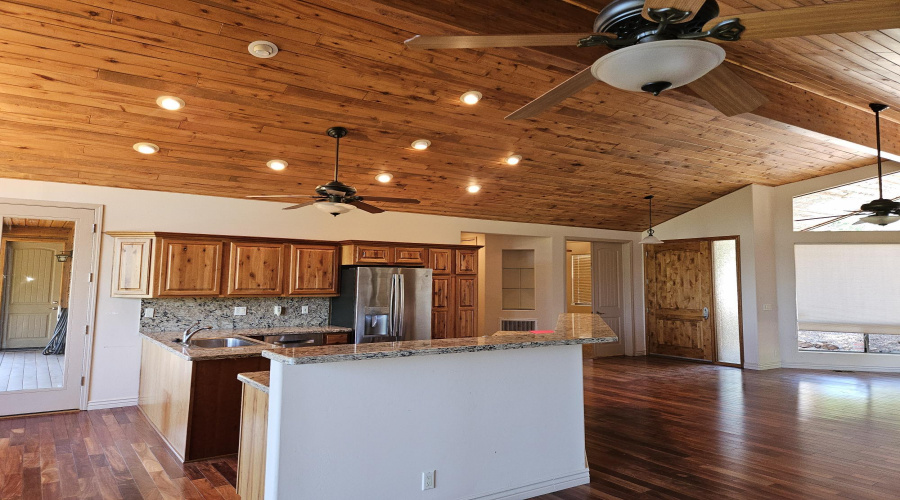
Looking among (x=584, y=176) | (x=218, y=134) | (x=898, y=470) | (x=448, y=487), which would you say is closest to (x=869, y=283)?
(x=584, y=176)

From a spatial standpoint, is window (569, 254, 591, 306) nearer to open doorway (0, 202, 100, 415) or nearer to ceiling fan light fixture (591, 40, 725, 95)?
open doorway (0, 202, 100, 415)

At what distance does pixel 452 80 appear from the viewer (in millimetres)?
4305

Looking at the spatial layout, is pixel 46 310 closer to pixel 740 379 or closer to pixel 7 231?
pixel 7 231

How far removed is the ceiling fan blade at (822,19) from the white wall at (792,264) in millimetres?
7673

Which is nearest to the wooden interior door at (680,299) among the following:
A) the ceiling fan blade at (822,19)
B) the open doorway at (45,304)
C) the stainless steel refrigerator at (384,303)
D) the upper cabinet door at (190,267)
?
the stainless steel refrigerator at (384,303)

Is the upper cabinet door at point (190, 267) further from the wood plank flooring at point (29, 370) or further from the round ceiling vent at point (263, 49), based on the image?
the round ceiling vent at point (263, 49)

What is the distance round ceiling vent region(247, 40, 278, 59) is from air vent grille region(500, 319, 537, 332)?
644 cm

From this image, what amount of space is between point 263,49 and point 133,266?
9.71ft

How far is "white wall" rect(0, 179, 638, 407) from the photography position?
527 cm

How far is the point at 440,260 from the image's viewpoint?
698cm

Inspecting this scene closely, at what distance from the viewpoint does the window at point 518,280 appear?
9125mm

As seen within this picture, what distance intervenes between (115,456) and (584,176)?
18.9 feet

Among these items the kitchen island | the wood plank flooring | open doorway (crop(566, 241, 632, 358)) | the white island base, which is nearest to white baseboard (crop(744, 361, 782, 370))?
open doorway (crop(566, 241, 632, 358))

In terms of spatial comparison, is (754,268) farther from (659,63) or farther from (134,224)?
(134,224)
